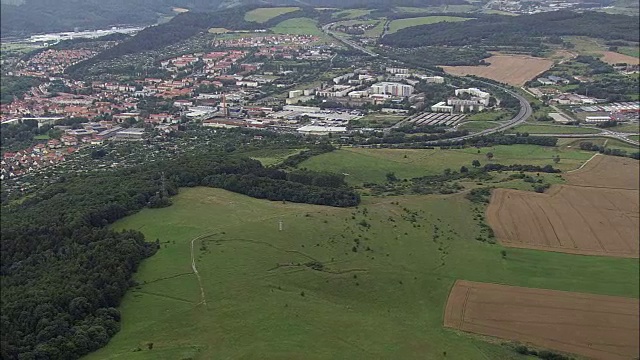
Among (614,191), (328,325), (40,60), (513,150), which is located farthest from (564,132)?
(40,60)

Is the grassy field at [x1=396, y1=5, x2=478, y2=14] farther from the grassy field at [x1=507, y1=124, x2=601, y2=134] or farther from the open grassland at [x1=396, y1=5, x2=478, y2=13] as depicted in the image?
the grassy field at [x1=507, y1=124, x2=601, y2=134]

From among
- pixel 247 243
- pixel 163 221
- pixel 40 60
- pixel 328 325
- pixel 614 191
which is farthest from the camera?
pixel 40 60

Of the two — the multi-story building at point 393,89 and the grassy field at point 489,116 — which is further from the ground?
the multi-story building at point 393,89

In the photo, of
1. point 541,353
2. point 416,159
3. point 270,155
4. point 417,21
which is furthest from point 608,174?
point 417,21

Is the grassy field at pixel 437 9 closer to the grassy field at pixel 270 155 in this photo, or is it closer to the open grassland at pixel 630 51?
the open grassland at pixel 630 51

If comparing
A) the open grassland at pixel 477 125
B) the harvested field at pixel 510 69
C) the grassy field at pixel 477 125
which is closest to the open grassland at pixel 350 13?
the harvested field at pixel 510 69

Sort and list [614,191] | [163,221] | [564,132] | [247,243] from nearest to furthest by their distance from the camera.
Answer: [247,243] < [163,221] < [614,191] < [564,132]

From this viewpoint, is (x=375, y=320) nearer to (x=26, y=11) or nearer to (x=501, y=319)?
(x=501, y=319)

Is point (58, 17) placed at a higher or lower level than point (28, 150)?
higher
